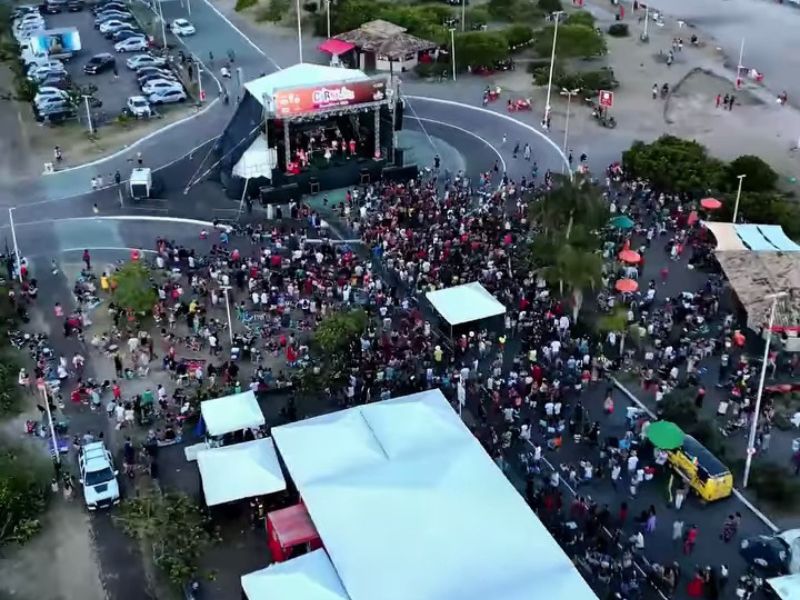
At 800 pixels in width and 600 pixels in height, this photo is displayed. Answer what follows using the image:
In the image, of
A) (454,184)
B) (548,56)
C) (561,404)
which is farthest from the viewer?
(548,56)

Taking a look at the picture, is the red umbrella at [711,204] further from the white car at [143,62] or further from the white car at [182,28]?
the white car at [182,28]

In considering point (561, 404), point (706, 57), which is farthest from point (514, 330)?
point (706, 57)

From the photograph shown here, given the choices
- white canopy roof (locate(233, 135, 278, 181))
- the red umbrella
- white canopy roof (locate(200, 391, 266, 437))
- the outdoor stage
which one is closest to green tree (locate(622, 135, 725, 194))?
the red umbrella

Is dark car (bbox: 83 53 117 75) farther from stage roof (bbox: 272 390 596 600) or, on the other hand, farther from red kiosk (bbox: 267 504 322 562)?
red kiosk (bbox: 267 504 322 562)

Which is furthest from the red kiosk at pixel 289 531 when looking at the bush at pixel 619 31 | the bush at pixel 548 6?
the bush at pixel 548 6

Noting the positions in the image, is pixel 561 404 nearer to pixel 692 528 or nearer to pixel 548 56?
pixel 692 528

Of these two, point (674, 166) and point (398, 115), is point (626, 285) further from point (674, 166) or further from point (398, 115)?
point (398, 115)
